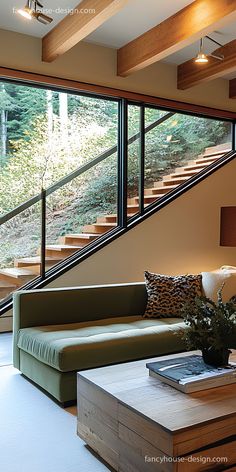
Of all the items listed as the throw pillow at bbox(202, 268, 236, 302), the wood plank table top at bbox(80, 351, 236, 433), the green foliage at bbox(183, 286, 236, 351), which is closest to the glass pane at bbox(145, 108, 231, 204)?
the throw pillow at bbox(202, 268, 236, 302)

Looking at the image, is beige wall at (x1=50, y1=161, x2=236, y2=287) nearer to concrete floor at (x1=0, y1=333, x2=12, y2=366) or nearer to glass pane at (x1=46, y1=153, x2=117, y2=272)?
glass pane at (x1=46, y1=153, x2=117, y2=272)

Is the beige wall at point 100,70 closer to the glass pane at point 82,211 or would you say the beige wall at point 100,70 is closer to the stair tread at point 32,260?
the glass pane at point 82,211

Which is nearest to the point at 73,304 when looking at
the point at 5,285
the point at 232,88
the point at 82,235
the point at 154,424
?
the point at 5,285

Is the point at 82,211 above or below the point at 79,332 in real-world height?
above

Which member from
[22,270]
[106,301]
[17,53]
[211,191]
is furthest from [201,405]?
[211,191]

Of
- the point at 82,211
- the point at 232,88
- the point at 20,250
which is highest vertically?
the point at 232,88

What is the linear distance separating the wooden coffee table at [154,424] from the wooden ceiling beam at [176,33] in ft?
9.70

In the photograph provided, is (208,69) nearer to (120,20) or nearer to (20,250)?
(120,20)

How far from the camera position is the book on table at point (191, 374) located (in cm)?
200

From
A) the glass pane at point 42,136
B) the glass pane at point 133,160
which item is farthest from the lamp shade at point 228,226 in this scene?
the glass pane at point 42,136

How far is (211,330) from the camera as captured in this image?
6.96 ft

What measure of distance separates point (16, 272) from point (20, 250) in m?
0.24

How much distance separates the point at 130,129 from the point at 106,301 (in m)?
2.43

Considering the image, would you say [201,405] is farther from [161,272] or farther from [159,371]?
[161,272]
